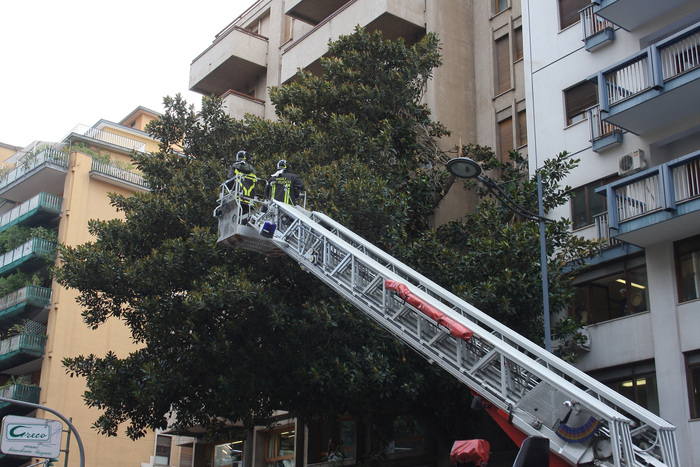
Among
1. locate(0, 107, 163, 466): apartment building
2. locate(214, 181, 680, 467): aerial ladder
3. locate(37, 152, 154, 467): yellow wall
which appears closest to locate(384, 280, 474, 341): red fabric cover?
locate(214, 181, 680, 467): aerial ladder

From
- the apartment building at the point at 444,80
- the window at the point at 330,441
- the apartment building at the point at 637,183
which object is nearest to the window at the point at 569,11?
the apartment building at the point at 637,183

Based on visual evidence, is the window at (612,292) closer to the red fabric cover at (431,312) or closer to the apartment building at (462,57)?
the apartment building at (462,57)

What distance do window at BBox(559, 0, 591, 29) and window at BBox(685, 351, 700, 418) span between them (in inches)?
400

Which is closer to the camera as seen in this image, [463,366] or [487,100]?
[463,366]

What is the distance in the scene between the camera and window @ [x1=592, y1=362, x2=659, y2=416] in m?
17.9

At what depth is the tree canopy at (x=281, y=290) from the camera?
57.2 ft

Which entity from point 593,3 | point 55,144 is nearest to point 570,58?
point 593,3

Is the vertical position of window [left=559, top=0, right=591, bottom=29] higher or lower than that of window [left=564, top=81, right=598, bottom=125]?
higher

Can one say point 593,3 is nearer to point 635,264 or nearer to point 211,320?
point 635,264

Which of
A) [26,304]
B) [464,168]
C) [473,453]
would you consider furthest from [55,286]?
[473,453]

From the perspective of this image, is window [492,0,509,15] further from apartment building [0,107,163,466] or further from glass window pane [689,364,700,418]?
apartment building [0,107,163,466]

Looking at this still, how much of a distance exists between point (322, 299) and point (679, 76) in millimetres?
9640

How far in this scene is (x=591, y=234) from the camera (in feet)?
66.4

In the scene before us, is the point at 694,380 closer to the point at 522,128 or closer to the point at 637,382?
the point at 637,382
